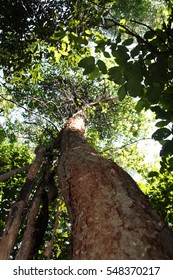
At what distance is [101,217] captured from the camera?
66.1 inches

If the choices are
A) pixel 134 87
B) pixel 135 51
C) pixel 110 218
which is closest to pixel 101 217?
pixel 110 218

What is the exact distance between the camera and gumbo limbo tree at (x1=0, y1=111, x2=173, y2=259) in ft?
4.47

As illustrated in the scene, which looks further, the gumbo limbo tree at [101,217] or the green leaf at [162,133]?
the green leaf at [162,133]

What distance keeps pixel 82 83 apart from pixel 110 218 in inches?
364

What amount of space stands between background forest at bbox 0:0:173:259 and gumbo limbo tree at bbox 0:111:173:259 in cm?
36

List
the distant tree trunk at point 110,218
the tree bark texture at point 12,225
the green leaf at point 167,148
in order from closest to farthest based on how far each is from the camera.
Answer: the distant tree trunk at point 110,218
the green leaf at point 167,148
the tree bark texture at point 12,225

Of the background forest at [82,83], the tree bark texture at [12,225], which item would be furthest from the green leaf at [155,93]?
the tree bark texture at [12,225]

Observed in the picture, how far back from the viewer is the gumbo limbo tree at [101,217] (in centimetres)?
136

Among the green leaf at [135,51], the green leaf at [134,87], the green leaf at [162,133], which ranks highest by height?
the green leaf at [135,51]

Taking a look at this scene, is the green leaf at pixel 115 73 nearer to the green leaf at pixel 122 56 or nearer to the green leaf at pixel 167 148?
the green leaf at pixel 122 56

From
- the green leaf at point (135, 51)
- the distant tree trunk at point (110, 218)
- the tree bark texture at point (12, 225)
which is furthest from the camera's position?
the tree bark texture at point (12, 225)

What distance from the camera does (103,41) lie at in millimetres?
2332

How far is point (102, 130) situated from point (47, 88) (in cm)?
272

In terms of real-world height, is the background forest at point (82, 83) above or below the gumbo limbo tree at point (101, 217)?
above
